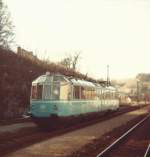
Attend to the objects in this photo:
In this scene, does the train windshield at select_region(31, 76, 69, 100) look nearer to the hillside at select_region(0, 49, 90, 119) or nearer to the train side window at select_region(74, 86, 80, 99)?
the train side window at select_region(74, 86, 80, 99)

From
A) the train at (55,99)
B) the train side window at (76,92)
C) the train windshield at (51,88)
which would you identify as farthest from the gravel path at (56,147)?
A: the train side window at (76,92)

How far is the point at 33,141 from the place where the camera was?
16.8 m

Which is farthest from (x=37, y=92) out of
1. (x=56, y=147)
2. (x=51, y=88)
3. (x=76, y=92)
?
(x=56, y=147)

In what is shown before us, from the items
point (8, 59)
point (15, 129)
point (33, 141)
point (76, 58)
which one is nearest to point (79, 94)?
point (15, 129)

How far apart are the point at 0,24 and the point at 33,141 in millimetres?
20811


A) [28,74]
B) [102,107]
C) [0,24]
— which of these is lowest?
[102,107]

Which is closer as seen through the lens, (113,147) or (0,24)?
(113,147)

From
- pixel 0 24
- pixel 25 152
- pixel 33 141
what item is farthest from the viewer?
pixel 0 24

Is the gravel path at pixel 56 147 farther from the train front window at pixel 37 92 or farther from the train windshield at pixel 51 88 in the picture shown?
the train front window at pixel 37 92

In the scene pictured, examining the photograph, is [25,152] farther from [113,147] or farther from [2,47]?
[2,47]

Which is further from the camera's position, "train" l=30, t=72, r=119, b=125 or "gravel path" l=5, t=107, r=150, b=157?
"train" l=30, t=72, r=119, b=125

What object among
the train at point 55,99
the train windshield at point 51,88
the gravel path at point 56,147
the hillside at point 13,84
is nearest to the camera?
the gravel path at point 56,147

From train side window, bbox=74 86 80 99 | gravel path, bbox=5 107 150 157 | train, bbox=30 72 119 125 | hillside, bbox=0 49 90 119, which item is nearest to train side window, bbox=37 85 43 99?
train, bbox=30 72 119 125

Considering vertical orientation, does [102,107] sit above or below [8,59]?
below
